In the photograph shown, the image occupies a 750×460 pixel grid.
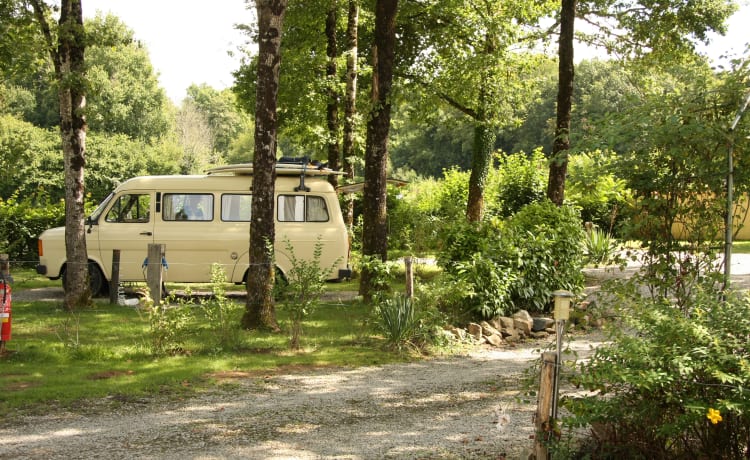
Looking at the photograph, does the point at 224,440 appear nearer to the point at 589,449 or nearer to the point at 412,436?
the point at 412,436

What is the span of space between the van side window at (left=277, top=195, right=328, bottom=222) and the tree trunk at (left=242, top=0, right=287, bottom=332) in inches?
149

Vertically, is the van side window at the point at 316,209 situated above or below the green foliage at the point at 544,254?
above

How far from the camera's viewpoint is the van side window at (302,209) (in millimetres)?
15242

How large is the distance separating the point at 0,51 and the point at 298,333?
7900 millimetres

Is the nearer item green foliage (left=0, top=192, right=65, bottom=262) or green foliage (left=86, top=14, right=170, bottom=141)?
green foliage (left=0, top=192, right=65, bottom=262)

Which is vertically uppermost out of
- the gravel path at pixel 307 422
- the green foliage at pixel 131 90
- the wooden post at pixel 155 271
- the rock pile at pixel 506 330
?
the green foliage at pixel 131 90

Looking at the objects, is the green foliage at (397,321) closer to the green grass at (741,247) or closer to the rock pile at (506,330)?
the rock pile at (506,330)

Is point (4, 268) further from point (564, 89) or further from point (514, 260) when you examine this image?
point (564, 89)

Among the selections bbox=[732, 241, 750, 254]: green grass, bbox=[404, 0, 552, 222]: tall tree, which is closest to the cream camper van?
bbox=[404, 0, 552, 222]: tall tree

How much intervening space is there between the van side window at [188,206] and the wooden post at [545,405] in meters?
10.7

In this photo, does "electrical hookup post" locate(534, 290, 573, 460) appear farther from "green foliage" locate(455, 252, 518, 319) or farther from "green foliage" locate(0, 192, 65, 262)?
"green foliage" locate(0, 192, 65, 262)

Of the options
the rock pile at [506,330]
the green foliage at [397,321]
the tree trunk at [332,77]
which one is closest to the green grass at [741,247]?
the tree trunk at [332,77]

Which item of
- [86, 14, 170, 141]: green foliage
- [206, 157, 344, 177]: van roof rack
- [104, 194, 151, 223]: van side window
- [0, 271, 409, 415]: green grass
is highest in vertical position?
[86, 14, 170, 141]: green foliage

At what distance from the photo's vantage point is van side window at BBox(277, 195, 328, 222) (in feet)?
50.0
